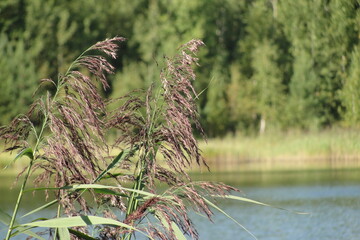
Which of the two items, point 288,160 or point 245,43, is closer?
point 288,160

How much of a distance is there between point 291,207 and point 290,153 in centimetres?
1360

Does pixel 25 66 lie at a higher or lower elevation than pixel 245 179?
higher

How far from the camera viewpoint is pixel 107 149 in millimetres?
4832

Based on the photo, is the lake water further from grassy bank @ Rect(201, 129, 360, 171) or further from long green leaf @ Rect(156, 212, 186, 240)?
long green leaf @ Rect(156, 212, 186, 240)

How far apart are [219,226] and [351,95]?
2681cm

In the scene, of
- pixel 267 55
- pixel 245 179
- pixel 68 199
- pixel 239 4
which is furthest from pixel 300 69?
pixel 68 199

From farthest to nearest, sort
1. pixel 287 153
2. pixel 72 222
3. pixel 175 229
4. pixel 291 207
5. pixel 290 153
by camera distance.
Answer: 1. pixel 287 153
2. pixel 290 153
3. pixel 291 207
4. pixel 175 229
5. pixel 72 222

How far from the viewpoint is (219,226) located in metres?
14.6

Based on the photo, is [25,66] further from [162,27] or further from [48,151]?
[48,151]

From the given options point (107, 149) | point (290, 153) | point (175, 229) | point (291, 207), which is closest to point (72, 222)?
point (175, 229)

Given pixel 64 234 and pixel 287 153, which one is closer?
pixel 64 234

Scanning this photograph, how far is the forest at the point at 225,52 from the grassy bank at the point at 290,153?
26.4 feet

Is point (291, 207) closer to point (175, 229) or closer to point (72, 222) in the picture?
point (175, 229)

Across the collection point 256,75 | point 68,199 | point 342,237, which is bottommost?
point 342,237
